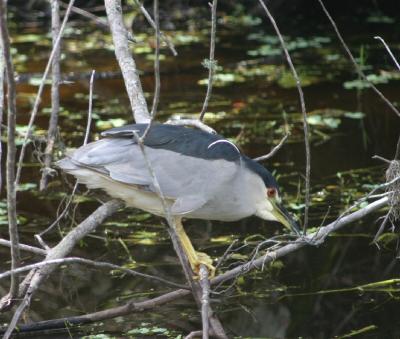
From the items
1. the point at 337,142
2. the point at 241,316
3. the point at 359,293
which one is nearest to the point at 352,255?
the point at 359,293

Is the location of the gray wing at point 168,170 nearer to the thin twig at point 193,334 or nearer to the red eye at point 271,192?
the red eye at point 271,192

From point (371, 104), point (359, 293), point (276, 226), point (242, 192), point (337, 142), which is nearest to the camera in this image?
point (242, 192)

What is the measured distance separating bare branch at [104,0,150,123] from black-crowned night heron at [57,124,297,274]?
327 mm

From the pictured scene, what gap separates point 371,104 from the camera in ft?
24.9

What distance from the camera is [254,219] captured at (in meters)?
5.24

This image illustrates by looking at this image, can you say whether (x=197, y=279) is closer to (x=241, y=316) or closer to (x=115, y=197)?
(x=241, y=316)

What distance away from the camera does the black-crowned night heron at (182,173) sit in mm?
3783

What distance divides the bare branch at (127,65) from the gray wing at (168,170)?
0.35 metres

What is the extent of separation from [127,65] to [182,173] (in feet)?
2.86

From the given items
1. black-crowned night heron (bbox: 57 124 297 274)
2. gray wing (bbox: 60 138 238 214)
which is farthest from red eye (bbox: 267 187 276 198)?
gray wing (bbox: 60 138 238 214)

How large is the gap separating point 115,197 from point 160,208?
248mm

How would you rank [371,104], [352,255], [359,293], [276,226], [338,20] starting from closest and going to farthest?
[359,293]
[352,255]
[276,226]
[371,104]
[338,20]

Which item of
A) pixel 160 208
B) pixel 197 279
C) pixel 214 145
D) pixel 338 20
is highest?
pixel 214 145

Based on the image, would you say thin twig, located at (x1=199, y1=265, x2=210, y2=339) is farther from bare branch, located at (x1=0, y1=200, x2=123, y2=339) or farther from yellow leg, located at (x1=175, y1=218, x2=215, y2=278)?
bare branch, located at (x1=0, y1=200, x2=123, y2=339)
